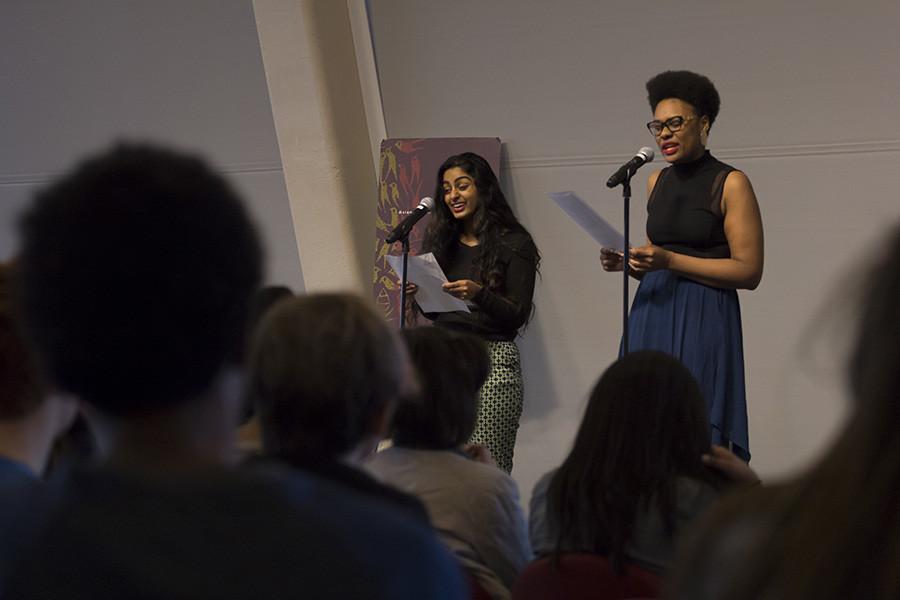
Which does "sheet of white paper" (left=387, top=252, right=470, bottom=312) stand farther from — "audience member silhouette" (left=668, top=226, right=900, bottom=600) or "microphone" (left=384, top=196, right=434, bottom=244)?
"audience member silhouette" (left=668, top=226, right=900, bottom=600)

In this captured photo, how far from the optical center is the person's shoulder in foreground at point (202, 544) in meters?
0.73

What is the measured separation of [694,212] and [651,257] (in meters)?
0.20

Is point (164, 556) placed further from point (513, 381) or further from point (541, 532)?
point (513, 381)

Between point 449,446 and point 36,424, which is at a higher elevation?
point 36,424

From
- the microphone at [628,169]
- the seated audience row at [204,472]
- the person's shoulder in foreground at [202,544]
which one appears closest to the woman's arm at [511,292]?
the microphone at [628,169]

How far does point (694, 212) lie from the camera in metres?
3.13

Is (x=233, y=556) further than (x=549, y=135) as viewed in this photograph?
No

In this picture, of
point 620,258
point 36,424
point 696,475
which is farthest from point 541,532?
point 620,258

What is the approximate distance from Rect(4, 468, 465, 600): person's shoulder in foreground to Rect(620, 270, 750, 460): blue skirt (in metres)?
2.42

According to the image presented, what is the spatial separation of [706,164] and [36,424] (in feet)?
7.45

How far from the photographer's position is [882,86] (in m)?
4.48

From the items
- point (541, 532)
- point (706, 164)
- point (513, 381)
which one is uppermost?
point (706, 164)

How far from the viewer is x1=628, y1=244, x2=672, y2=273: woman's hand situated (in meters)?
3.04

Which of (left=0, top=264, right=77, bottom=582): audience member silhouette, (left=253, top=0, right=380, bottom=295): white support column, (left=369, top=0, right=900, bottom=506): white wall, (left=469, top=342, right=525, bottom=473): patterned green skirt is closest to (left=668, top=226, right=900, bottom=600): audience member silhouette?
(left=0, top=264, right=77, bottom=582): audience member silhouette
